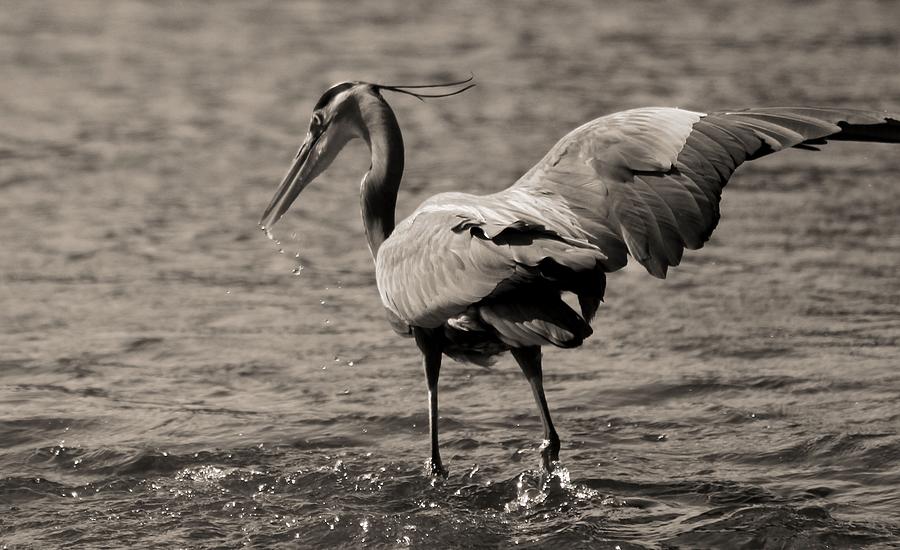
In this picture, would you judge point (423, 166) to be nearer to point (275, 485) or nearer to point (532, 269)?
point (275, 485)

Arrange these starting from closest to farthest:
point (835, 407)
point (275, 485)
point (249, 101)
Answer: point (275, 485)
point (835, 407)
point (249, 101)

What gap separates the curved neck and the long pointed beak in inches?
24.8

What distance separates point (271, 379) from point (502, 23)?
36.5ft

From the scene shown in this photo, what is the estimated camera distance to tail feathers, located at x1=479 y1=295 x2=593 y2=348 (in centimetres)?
662

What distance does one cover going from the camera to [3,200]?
12.8 metres

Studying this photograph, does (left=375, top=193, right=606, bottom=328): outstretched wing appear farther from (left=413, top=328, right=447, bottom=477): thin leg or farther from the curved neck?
the curved neck

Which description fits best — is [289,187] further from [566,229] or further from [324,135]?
[566,229]

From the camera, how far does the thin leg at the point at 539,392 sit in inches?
293

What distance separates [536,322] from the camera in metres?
6.70

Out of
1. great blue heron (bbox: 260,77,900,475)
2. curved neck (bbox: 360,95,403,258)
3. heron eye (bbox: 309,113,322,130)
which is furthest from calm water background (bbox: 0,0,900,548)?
heron eye (bbox: 309,113,322,130)

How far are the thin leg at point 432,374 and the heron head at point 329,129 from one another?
1.39 m

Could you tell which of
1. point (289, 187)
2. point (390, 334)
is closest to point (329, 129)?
point (289, 187)

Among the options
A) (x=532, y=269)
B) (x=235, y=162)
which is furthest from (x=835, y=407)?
(x=235, y=162)

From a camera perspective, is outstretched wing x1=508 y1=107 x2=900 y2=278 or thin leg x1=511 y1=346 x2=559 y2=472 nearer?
outstretched wing x1=508 y1=107 x2=900 y2=278
